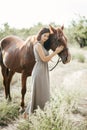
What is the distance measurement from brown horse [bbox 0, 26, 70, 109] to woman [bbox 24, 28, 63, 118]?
0.18 meters

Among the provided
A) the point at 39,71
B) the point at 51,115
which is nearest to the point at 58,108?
the point at 51,115

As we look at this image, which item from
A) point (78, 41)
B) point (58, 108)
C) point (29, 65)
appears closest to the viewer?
point (58, 108)

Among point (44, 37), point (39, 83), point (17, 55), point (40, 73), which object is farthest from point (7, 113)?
point (44, 37)

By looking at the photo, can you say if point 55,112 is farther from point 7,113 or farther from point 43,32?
point 7,113

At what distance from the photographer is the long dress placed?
687cm

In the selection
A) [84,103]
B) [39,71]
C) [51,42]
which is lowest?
[84,103]

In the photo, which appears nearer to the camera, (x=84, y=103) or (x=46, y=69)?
(x=46, y=69)

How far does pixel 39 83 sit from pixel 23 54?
0.96m

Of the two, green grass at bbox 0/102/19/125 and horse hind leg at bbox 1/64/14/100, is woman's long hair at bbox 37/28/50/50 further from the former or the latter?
horse hind leg at bbox 1/64/14/100

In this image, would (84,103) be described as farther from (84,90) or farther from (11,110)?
(11,110)

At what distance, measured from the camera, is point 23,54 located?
25.0ft

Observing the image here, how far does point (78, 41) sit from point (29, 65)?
137 feet

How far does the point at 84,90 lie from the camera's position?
9.96 m

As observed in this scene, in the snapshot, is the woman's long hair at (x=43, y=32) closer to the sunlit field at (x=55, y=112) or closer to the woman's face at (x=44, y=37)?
the woman's face at (x=44, y=37)
